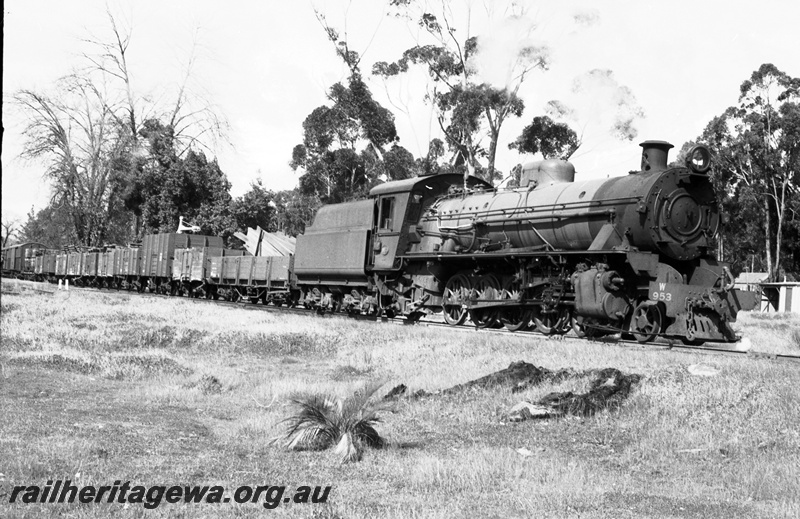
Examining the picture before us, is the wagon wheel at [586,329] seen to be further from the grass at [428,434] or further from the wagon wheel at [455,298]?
the wagon wheel at [455,298]

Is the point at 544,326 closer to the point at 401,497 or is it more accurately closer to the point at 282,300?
the point at 401,497

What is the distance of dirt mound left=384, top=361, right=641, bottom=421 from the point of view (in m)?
8.80

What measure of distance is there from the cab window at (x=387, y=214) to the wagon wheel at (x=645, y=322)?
803cm

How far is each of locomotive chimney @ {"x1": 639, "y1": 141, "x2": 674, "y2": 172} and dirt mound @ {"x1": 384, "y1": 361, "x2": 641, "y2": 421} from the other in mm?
5775

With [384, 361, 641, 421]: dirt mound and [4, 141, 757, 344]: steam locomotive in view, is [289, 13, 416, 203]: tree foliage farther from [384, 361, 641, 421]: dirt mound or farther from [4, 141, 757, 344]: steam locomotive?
[384, 361, 641, 421]: dirt mound

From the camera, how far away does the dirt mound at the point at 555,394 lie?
28.9 feet

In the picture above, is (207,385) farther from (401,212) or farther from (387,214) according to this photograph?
(387,214)

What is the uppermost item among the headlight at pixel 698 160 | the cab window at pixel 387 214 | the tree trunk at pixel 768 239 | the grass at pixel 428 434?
the tree trunk at pixel 768 239

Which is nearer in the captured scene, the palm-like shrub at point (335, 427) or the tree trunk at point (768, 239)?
the palm-like shrub at point (335, 427)

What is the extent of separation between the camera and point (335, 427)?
7375 millimetres

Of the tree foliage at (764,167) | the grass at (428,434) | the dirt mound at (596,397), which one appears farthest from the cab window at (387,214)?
the tree foliage at (764,167)

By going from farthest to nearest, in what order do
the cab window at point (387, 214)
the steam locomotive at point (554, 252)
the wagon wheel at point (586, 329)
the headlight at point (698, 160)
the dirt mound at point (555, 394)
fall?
the cab window at point (387, 214) < the wagon wheel at point (586, 329) < the headlight at point (698, 160) < the steam locomotive at point (554, 252) < the dirt mound at point (555, 394)

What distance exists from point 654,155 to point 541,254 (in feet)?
9.91

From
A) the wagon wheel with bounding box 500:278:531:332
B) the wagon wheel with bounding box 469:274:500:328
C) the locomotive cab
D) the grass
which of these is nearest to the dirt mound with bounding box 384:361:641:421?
the grass
